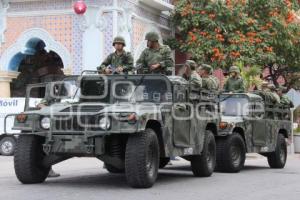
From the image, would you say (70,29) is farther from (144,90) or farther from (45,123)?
(45,123)

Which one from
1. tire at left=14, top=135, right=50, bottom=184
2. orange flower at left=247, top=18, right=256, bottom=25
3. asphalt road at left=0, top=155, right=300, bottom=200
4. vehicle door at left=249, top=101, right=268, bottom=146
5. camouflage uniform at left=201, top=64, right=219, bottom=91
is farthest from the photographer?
orange flower at left=247, top=18, right=256, bottom=25

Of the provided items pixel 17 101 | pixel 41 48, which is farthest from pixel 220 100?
pixel 41 48

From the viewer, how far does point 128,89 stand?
1138 centimetres

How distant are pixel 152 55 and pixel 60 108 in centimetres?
235

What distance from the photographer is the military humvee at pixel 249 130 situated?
14203 mm

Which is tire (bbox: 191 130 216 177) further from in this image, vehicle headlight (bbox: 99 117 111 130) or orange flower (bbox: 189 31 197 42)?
orange flower (bbox: 189 31 197 42)

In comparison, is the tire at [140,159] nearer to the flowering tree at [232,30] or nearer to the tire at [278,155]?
the tire at [278,155]

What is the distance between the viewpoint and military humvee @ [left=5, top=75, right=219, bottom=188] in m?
10.1

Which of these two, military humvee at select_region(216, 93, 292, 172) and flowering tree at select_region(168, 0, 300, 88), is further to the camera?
flowering tree at select_region(168, 0, 300, 88)

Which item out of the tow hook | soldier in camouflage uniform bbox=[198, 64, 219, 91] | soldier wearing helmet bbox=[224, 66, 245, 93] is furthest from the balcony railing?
the tow hook

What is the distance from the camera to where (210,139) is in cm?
1306

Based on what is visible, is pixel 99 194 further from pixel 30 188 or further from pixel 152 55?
pixel 152 55

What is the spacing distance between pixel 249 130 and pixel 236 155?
2.53 feet

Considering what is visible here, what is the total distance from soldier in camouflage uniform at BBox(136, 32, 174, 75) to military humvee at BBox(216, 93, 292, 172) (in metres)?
2.24
